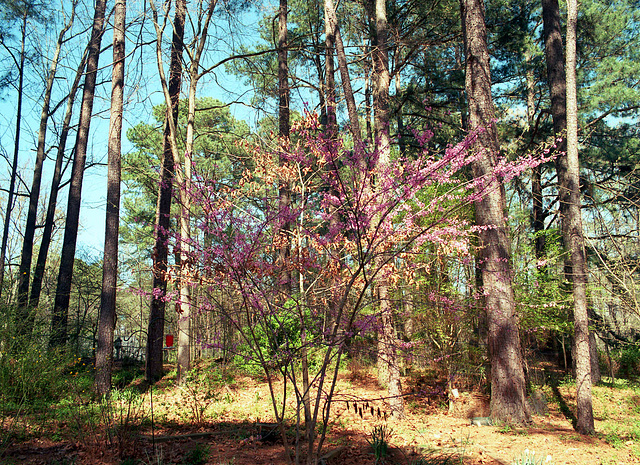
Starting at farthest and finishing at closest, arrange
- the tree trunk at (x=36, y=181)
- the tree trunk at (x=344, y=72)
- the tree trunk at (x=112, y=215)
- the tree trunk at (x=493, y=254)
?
the tree trunk at (x=36, y=181), the tree trunk at (x=112, y=215), the tree trunk at (x=344, y=72), the tree trunk at (x=493, y=254)

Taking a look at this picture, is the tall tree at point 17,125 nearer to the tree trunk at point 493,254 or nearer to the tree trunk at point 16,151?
the tree trunk at point 16,151

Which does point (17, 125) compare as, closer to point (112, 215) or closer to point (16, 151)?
point (16, 151)

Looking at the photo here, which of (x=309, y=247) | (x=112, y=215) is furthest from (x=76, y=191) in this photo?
(x=309, y=247)

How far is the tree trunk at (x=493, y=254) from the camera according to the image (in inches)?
233

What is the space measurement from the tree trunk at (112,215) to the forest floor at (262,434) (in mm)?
891

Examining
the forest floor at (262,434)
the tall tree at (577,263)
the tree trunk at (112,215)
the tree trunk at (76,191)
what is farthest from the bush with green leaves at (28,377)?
the tall tree at (577,263)

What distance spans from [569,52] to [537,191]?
21.3 feet

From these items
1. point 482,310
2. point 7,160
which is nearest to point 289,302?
point 482,310

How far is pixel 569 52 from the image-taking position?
6.73 m

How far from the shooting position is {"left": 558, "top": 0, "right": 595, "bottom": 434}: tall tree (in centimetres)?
615

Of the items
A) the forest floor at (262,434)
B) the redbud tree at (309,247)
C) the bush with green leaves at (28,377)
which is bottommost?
the forest floor at (262,434)

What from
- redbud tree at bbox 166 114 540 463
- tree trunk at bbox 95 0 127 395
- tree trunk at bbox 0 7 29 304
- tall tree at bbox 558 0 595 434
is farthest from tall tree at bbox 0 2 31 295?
tall tree at bbox 558 0 595 434

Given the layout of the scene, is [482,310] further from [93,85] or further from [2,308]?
[93,85]

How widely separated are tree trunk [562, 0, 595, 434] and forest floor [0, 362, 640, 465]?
1.40 ft
